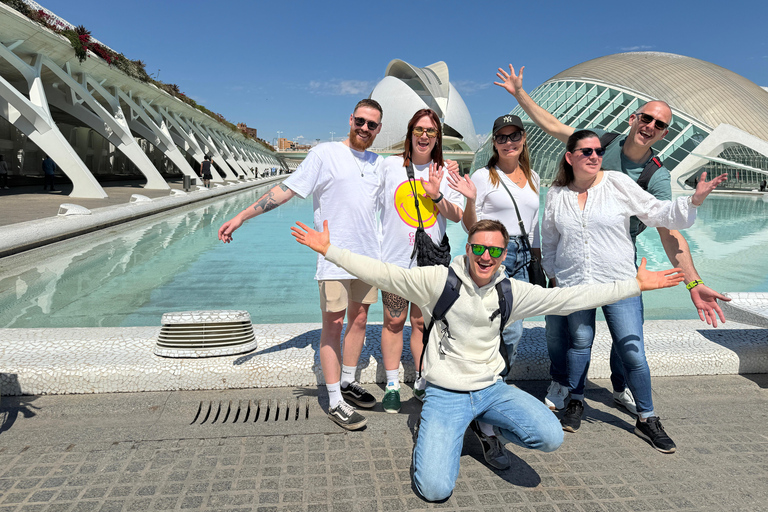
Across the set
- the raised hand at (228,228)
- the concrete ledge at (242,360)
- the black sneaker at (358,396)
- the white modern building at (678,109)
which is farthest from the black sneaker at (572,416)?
the white modern building at (678,109)

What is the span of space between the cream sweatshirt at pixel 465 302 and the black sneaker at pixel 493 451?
0.20 meters

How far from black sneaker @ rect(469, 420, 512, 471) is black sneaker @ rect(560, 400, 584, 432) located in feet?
1.32

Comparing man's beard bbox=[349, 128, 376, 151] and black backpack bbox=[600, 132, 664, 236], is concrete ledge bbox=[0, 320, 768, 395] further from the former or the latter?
man's beard bbox=[349, 128, 376, 151]

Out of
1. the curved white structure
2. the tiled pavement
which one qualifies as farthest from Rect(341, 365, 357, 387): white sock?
the curved white structure

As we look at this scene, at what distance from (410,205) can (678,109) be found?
99.1 ft

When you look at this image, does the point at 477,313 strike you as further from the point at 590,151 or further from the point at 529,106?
the point at 529,106

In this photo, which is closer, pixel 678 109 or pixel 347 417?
pixel 347 417

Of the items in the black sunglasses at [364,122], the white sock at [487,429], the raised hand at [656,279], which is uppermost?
the black sunglasses at [364,122]

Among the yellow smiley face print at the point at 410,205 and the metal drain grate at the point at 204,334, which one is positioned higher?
the yellow smiley face print at the point at 410,205

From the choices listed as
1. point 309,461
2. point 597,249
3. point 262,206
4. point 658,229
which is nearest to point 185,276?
point 262,206

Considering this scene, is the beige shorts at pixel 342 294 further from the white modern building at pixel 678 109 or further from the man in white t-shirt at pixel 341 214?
the white modern building at pixel 678 109

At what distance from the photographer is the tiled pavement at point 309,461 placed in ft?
5.68

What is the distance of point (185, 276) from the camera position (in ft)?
19.1

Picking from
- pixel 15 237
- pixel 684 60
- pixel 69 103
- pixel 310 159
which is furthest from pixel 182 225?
pixel 684 60
